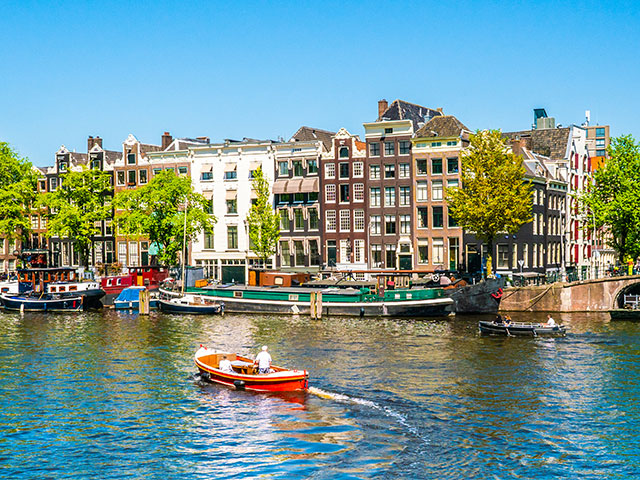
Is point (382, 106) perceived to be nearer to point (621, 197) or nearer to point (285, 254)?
point (285, 254)

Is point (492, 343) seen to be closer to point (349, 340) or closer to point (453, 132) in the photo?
point (349, 340)

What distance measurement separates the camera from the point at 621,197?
9038cm

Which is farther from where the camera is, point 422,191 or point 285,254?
point 285,254

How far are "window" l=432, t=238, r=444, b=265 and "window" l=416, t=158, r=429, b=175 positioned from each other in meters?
8.05

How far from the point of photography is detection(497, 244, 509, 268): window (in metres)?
93.3

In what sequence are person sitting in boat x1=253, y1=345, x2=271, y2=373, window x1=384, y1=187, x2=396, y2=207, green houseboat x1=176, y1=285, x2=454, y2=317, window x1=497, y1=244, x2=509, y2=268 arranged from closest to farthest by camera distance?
person sitting in boat x1=253, y1=345, x2=271, y2=373 → green houseboat x1=176, y1=285, x2=454, y2=317 → window x1=497, y1=244, x2=509, y2=268 → window x1=384, y1=187, x2=396, y2=207

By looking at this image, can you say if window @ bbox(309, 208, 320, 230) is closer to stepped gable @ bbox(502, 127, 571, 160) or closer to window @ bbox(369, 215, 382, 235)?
window @ bbox(369, 215, 382, 235)

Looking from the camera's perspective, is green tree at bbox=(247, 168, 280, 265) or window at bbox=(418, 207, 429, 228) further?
green tree at bbox=(247, 168, 280, 265)

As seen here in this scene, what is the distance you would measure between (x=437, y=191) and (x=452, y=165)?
3473 millimetres

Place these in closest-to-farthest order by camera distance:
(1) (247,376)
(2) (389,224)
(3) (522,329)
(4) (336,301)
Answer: (1) (247,376)
(3) (522,329)
(4) (336,301)
(2) (389,224)

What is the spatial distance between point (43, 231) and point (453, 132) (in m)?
67.3

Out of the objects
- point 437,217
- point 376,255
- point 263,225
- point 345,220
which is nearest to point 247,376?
point 437,217

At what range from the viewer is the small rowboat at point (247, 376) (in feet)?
143

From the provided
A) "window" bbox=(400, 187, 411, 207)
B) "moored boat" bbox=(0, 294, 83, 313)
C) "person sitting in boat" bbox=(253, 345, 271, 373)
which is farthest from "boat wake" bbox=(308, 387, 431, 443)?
"window" bbox=(400, 187, 411, 207)
